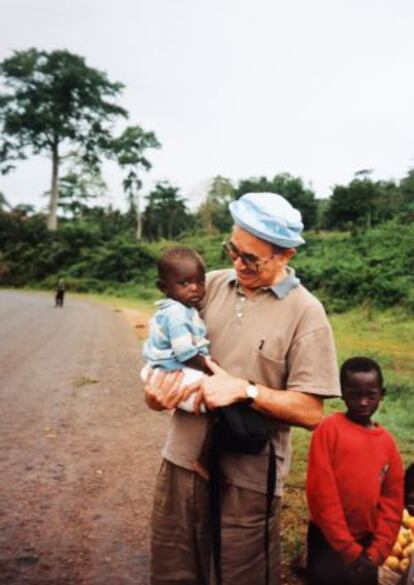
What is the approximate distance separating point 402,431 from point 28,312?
16.2 meters

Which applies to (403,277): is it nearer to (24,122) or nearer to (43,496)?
(43,496)

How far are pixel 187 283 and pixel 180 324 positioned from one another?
0.70 feet

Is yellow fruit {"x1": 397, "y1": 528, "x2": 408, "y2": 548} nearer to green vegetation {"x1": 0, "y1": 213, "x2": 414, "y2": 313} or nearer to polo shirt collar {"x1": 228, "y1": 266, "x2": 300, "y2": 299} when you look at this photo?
polo shirt collar {"x1": 228, "y1": 266, "x2": 300, "y2": 299}

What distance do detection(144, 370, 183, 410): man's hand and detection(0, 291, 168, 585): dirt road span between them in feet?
6.20

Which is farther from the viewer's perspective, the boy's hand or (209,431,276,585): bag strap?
the boy's hand

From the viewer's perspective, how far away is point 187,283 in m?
2.35

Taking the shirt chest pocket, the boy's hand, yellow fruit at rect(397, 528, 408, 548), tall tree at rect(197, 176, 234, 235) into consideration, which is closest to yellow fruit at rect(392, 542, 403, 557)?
yellow fruit at rect(397, 528, 408, 548)

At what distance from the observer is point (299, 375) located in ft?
6.91

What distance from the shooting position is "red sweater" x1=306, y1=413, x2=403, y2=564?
272 centimetres

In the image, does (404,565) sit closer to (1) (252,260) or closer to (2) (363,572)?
(2) (363,572)

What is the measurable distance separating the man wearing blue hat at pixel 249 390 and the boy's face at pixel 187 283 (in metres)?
0.09

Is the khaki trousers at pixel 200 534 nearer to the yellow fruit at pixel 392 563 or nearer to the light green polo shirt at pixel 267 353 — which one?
the light green polo shirt at pixel 267 353

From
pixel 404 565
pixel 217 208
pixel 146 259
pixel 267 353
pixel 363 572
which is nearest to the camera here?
pixel 267 353

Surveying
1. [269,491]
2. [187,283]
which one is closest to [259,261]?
[187,283]
